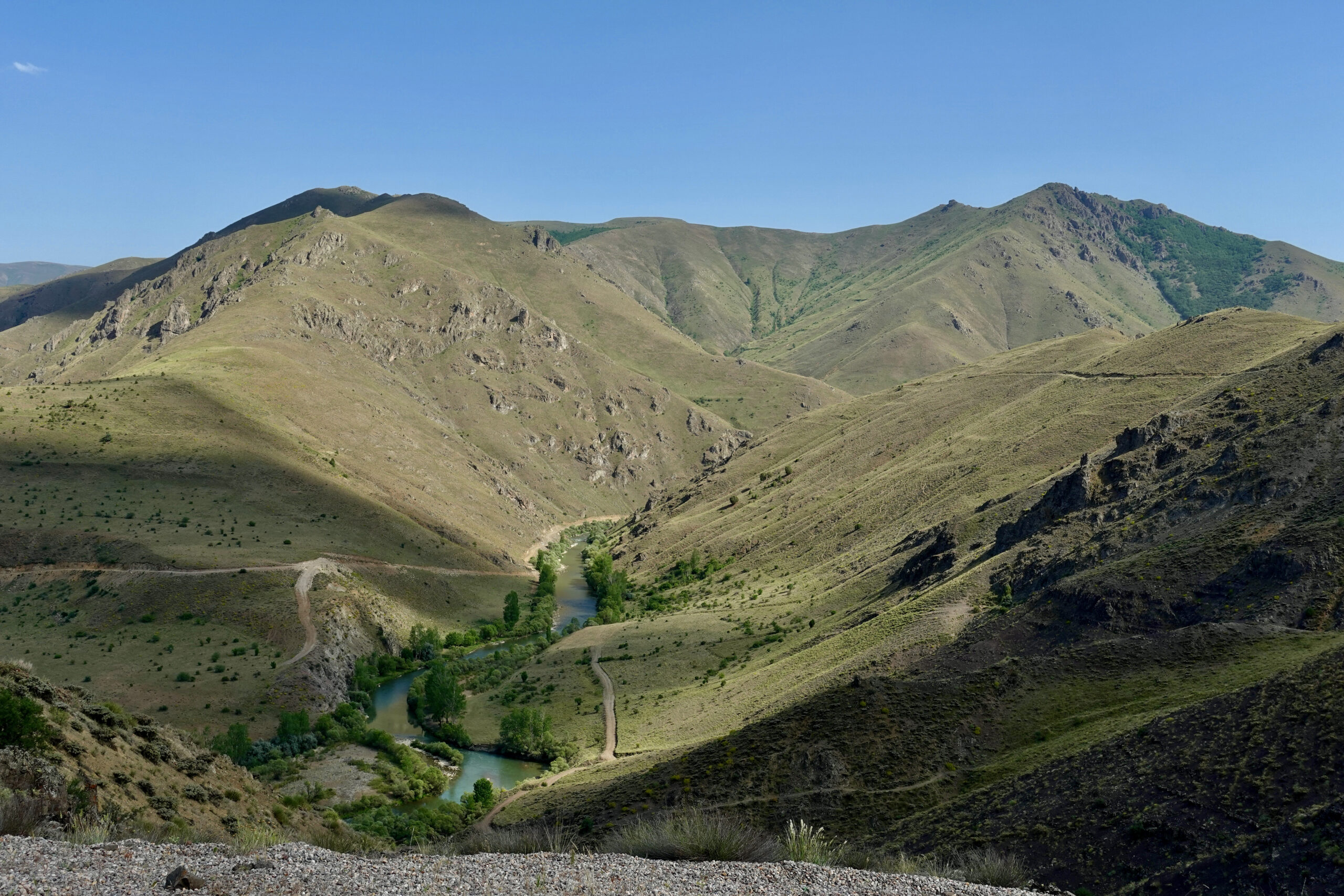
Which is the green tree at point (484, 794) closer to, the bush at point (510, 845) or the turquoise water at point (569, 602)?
the bush at point (510, 845)

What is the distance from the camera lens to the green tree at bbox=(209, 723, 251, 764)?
71619mm

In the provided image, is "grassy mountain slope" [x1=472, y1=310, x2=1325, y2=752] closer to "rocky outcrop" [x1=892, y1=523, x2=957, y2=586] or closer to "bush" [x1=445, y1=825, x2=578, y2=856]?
"rocky outcrop" [x1=892, y1=523, x2=957, y2=586]

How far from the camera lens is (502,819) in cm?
5769

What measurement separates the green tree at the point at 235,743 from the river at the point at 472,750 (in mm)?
15337

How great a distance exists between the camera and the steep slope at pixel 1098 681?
3030 cm

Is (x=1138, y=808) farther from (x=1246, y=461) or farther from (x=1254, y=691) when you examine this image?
(x=1246, y=461)

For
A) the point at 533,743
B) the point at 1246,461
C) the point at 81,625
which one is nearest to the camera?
the point at 1246,461

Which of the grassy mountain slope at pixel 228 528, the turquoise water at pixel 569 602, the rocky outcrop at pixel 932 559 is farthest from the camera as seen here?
the turquoise water at pixel 569 602

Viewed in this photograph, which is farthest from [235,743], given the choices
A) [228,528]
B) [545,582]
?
[545,582]

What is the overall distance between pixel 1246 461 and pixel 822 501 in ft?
250

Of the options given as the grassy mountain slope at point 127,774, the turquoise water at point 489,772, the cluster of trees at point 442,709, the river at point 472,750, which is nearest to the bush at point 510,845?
the grassy mountain slope at point 127,774

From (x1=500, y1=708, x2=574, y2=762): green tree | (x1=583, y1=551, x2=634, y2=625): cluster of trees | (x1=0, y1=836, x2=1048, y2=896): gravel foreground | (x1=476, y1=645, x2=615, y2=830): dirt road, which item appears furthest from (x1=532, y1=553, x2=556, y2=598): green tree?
(x1=0, y1=836, x2=1048, y2=896): gravel foreground

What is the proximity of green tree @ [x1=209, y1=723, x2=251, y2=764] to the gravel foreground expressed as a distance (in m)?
55.5

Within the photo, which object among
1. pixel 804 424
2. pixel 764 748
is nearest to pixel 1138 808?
pixel 764 748
